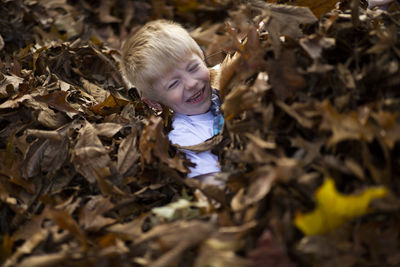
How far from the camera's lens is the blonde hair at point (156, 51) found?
5.39ft

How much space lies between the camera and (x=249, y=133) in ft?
3.47

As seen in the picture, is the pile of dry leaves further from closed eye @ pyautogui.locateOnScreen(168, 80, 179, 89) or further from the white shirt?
closed eye @ pyautogui.locateOnScreen(168, 80, 179, 89)

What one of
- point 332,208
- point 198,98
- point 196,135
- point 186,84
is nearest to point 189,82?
point 186,84

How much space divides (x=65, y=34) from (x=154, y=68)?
741mm

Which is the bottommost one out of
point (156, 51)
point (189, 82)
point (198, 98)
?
point (198, 98)

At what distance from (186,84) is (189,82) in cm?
2

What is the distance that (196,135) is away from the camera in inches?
65.6

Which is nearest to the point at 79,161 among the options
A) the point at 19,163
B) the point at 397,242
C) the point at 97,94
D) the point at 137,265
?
the point at 19,163

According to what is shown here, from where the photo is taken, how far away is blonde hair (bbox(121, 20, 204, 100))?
1.64m

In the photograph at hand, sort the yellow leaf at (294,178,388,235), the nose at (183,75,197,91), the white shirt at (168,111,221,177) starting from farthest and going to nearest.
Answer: the nose at (183,75,197,91) < the white shirt at (168,111,221,177) < the yellow leaf at (294,178,388,235)

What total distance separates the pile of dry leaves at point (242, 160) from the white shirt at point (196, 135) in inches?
4.0

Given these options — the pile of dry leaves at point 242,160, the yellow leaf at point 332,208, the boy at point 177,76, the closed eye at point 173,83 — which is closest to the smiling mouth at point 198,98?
the boy at point 177,76

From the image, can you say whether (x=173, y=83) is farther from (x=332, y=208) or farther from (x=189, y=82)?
(x=332, y=208)

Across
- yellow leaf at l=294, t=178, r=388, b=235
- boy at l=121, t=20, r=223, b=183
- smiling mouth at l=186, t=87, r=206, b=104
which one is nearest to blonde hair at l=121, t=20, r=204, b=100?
boy at l=121, t=20, r=223, b=183
